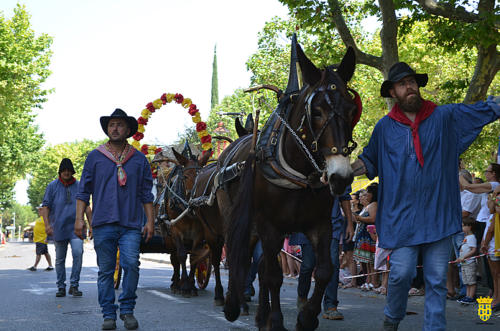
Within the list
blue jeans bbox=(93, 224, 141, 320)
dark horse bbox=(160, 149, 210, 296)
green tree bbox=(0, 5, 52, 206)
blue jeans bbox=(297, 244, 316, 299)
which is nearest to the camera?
blue jeans bbox=(93, 224, 141, 320)

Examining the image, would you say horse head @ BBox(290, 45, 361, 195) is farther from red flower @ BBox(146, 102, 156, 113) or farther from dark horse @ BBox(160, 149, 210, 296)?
red flower @ BBox(146, 102, 156, 113)

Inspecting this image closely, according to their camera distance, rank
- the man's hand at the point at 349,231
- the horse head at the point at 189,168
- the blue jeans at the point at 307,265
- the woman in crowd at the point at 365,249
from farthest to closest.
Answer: the woman in crowd at the point at 365,249 → the horse head at the point at 189,168 → the man's hand at the point at 349,231 → the blue jeans at the point at 307,265

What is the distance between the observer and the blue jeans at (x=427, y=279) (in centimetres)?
459

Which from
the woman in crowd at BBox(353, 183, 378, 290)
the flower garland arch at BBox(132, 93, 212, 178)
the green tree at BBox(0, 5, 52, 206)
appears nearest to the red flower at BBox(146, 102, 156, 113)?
the flower garland arch at BBox(132, 93, 212, 178)

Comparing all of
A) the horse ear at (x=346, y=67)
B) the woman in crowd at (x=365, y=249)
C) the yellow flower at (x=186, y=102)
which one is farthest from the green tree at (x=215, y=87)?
the horse ear at (x=346, y=67)

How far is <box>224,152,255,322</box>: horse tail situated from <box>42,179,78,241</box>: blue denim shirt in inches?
210

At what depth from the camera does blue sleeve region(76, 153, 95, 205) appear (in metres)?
7.00

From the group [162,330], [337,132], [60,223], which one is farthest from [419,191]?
[60,223]

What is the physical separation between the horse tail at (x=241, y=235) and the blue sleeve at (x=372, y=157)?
1285mm

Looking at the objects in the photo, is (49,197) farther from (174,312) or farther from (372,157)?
(372,157)

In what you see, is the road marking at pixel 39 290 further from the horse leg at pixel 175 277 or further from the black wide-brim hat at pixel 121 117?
the black wide-brim hat at pixel 121 117

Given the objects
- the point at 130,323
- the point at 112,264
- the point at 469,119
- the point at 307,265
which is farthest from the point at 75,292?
the point at 469,119

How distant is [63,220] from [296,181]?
246 inches

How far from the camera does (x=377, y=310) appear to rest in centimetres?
861
